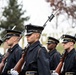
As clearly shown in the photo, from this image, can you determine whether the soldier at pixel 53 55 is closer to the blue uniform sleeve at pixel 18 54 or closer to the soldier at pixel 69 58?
the soldier at pixel 69 58

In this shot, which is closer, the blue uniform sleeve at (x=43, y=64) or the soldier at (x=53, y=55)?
the blue uniform sleeve at (x=43, y=64)

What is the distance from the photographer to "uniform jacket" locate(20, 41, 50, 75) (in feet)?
25.0

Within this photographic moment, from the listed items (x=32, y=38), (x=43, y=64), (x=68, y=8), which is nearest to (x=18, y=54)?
(x=32, y=38)

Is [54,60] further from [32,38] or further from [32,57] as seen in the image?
[32,57]

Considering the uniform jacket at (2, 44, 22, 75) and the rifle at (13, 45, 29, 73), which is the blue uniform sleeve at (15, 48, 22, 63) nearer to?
the uniform jacket at (2, 44, 22, 75)

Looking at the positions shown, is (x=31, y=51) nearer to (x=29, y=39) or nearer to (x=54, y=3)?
(x=29, y=39)

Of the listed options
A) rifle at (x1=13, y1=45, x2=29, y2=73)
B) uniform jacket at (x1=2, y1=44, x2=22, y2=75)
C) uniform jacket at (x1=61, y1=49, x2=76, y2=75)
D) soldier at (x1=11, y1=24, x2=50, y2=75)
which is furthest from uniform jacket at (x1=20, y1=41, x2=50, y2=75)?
uniform jacket at (x1=61, y1=49, x2=76, y2=75)

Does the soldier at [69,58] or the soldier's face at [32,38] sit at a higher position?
the soldier's face at [32,38]

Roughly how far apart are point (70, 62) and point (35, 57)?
1.17 metres

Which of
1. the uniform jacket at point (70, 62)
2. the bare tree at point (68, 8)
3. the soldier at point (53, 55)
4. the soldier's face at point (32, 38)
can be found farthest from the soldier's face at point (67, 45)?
the bare tree at point (68, 8)

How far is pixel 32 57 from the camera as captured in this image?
7852 millimetres

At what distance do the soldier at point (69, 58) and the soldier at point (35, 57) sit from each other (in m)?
1.03

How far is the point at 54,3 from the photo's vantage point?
35.2 metres

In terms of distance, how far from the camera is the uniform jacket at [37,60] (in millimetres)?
7609
